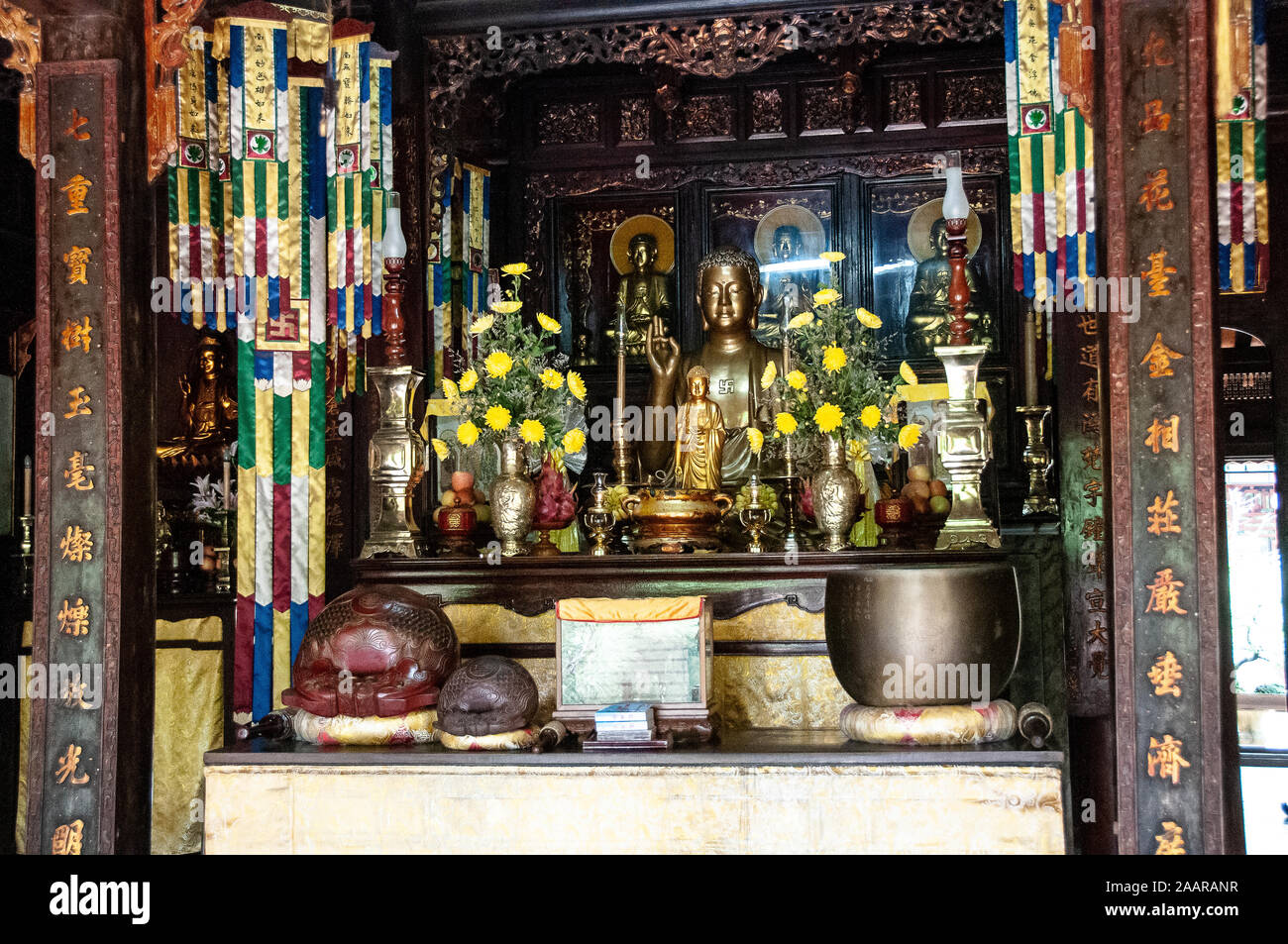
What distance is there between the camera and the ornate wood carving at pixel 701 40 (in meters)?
5.68

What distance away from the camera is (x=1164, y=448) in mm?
3410

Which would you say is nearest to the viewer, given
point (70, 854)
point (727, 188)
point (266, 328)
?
point (70, 854)

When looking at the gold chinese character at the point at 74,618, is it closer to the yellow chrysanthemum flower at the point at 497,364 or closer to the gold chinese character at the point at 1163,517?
the yellow chrysanthemum flower at the point at 497,364

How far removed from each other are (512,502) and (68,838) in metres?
1.61

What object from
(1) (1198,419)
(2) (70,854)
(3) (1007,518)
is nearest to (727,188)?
(3) (1007,518)

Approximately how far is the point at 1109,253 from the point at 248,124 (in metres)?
2.96

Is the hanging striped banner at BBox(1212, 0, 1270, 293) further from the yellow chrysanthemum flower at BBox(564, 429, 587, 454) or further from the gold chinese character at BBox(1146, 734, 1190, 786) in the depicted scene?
the yellow chrysanthemum flower at BBox(564, 429, 587, 454)

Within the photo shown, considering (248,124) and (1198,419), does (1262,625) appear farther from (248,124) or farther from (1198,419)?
(248,124)

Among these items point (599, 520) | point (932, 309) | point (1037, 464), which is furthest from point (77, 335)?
point (932, 309)

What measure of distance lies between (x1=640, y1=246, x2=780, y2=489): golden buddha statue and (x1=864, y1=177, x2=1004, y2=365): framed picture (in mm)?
721

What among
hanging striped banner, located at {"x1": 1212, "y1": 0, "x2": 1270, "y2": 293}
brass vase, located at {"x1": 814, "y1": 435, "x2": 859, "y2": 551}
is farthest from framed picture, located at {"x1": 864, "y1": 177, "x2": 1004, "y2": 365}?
brass vase, located at {"x1": 814, "y1": 435, "x2": 859, "y2": 551}

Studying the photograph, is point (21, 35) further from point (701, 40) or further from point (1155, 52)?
point (1155, 52)

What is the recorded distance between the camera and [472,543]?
15.0 feet

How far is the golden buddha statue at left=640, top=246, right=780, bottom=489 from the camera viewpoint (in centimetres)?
617
